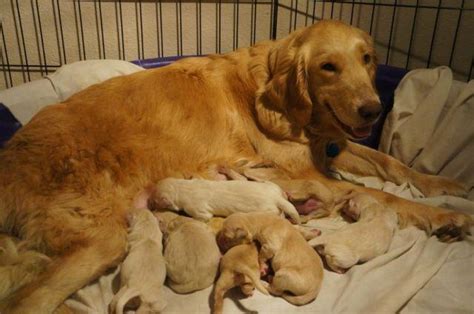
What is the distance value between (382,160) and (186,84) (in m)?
1.17

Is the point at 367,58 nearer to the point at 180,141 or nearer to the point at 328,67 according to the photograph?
the point at 328,67

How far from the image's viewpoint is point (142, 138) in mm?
1736

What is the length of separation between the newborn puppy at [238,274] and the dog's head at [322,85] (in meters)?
0.78

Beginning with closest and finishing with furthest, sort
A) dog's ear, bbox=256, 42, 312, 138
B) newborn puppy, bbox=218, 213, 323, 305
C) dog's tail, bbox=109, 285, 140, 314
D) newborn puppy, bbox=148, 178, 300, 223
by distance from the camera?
dog's tail, bbox=109, 285, 140, 314
newborn puppy, bbox=218, 213, 323, 305
newborn puppy, bbox=148, 178, 300, 223
dog's ear, bbox=256, 42, 312, 138

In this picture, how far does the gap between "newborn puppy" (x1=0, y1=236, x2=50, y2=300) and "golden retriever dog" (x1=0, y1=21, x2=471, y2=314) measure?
0.13 feet

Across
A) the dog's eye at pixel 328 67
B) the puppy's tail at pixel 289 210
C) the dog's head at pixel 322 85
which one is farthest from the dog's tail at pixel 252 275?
the dog's eye at pixel 328 67

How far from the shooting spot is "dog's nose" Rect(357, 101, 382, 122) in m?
1.62

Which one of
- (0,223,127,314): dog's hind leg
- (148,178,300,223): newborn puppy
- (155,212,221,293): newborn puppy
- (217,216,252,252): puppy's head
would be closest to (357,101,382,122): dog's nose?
(148,178,300,223): newborn puppy

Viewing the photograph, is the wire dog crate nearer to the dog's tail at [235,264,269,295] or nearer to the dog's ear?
the dog's ear

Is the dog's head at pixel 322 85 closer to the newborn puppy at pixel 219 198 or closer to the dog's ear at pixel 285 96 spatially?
the dog's ear at pixel 285 96

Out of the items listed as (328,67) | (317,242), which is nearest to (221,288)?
(317,242)

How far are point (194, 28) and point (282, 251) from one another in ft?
8.01

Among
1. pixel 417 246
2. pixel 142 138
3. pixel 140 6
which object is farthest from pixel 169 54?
pixel 417 246

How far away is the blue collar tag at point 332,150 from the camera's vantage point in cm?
208
